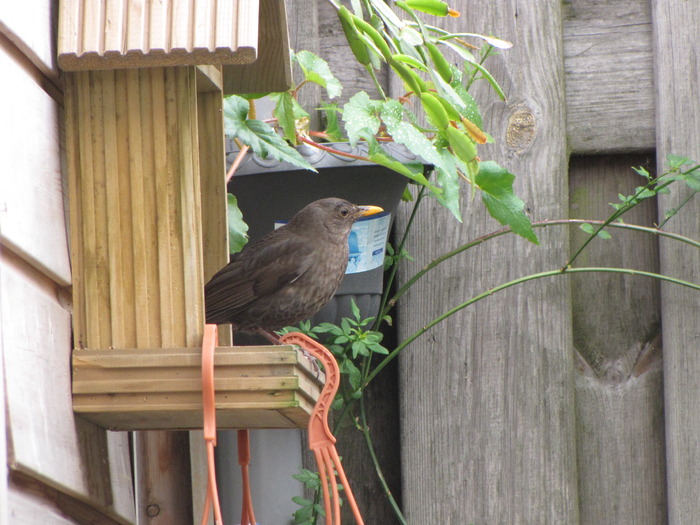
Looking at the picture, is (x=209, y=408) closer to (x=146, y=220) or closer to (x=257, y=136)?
(x=146, y=220)

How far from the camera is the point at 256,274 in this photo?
239 centimetres

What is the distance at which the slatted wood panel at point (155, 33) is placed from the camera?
147cm

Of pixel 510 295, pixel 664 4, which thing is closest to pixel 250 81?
pixel 510 295

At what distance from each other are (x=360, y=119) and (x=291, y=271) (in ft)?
1.97

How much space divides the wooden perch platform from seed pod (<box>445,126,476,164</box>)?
1.63 feet

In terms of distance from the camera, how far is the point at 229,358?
4.96 ft

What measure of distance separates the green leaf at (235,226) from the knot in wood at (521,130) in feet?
2.44

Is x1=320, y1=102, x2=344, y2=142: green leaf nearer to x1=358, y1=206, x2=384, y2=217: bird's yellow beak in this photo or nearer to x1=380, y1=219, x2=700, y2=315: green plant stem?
x1=358, y1=206, x2=384, y2=217: bird's yellow beak

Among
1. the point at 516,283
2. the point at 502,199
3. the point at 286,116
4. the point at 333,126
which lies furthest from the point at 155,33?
the point at 516,283

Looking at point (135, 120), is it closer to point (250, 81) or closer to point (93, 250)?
point (93, 250)

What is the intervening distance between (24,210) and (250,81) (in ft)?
2.91

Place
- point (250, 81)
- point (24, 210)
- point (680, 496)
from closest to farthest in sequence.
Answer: point (24, 210) < point (250, 81) < point (680, 496)

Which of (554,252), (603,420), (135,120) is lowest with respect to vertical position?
(603,420)

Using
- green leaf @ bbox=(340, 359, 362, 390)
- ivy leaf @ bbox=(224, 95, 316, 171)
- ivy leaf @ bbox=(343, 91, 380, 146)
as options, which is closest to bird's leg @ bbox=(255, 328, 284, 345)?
green leaf @ bbox=(340, 359, 362, 390)
